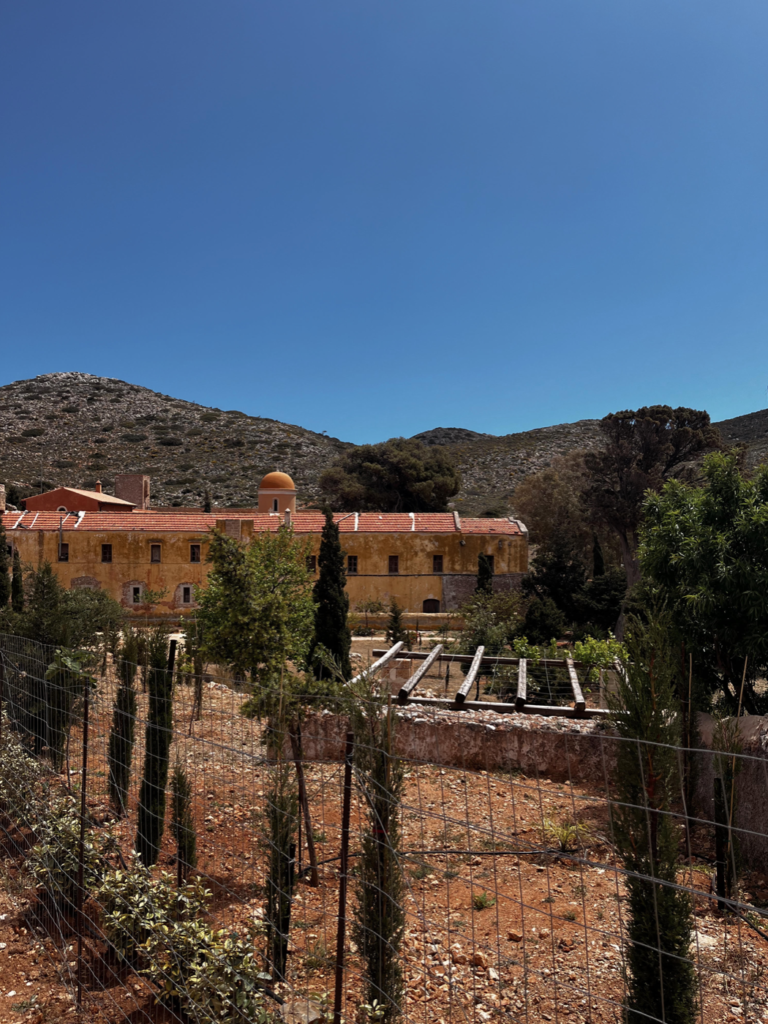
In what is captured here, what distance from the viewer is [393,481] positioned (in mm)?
44688

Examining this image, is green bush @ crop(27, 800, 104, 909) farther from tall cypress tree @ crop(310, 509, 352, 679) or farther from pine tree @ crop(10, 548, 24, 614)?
pine tree @ crop(10, 548, 24, 614)

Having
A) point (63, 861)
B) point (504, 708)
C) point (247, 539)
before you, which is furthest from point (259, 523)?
point (63, 861)

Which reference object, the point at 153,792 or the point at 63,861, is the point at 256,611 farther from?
the point at 63,861

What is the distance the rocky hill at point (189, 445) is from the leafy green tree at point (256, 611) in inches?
1560

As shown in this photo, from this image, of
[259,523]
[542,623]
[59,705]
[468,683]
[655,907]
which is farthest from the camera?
[259,523]

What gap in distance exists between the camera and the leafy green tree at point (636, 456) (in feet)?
97.4

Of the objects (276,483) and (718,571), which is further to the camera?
(276,483)

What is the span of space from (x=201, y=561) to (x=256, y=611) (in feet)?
68.0

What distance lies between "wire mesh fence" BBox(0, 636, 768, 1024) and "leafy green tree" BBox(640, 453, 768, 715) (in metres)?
1.60

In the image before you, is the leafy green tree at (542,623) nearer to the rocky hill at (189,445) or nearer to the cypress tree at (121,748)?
the cypress tree at (121,748)

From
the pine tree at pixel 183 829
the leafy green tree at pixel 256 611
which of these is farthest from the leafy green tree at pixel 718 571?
the pine tree at pixel 183 829

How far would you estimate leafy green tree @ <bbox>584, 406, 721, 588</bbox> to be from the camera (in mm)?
29688

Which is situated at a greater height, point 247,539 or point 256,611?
point 247,539

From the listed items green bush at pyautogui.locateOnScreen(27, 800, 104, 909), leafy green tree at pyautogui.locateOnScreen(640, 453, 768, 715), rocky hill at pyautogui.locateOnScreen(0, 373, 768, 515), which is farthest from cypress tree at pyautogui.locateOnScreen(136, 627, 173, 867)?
rocky hill at pyautogui.locateOnScreen(0, 373, 768, 515)
